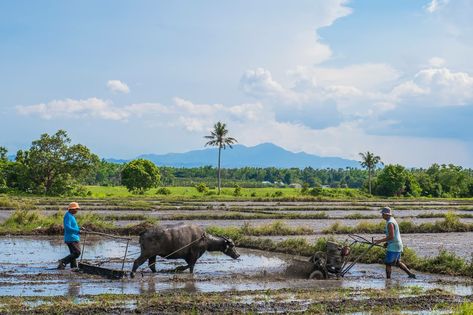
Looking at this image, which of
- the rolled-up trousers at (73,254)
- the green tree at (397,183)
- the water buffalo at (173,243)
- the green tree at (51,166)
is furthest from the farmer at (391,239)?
the green tree at (397,183)

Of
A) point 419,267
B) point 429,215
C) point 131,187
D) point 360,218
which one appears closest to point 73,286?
point 419,267

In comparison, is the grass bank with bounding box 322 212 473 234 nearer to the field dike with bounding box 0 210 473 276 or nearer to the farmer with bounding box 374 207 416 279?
the field dike with bounding box 0 210 473 276

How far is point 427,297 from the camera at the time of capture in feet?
42.7

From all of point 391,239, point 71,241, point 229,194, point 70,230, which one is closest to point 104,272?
point 71,241

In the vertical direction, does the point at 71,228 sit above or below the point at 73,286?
above

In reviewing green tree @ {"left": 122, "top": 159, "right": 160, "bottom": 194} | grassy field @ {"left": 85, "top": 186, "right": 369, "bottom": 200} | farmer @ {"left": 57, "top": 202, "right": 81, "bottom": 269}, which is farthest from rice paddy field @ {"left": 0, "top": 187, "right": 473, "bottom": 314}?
green tree @ {"left": 122, "top": 159, "right": 160, "bottom": 194}

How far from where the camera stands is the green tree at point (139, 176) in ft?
271

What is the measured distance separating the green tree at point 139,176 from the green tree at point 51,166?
9542 millimetres

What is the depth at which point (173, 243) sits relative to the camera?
54.6 ft

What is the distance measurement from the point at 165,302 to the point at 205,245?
5836 millimetres

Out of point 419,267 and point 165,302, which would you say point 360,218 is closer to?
point 419,267

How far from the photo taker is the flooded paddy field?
12305 mm

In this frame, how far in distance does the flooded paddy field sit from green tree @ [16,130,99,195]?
54053 millimetres

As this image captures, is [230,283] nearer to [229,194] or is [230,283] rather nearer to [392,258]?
[392,258]
